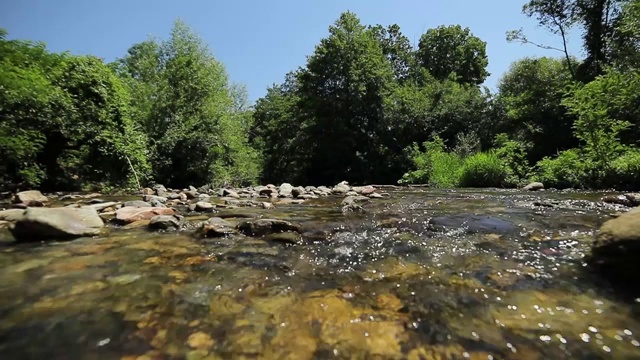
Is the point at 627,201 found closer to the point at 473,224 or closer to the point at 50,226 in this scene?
the point at 473,224

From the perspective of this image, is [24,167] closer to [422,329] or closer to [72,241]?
[72,241]

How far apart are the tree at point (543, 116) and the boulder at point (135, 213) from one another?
2088cm

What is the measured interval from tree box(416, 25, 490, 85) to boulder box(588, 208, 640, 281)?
39171 millimetres

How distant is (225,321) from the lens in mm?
2336

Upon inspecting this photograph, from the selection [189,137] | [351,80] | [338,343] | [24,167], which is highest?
[351,80]

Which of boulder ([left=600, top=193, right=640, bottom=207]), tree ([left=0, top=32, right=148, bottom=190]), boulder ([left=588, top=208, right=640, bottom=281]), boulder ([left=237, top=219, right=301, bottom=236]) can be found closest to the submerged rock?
boulder ([left=588, top=208, right=640, bottom=281])

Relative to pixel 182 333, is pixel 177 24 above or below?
above

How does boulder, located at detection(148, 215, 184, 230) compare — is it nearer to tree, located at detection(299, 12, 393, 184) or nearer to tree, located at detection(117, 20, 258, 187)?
tree, located at detection(117, 20, 258, 187)

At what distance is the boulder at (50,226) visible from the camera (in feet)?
14.9

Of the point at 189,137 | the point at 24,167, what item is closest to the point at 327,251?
the point at 24,167

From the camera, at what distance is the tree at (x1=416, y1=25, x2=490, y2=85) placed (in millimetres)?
38875

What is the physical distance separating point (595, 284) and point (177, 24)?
2897cm

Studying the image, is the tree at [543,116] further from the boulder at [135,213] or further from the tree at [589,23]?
the boulder at [135,213]

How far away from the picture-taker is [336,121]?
25.7m
